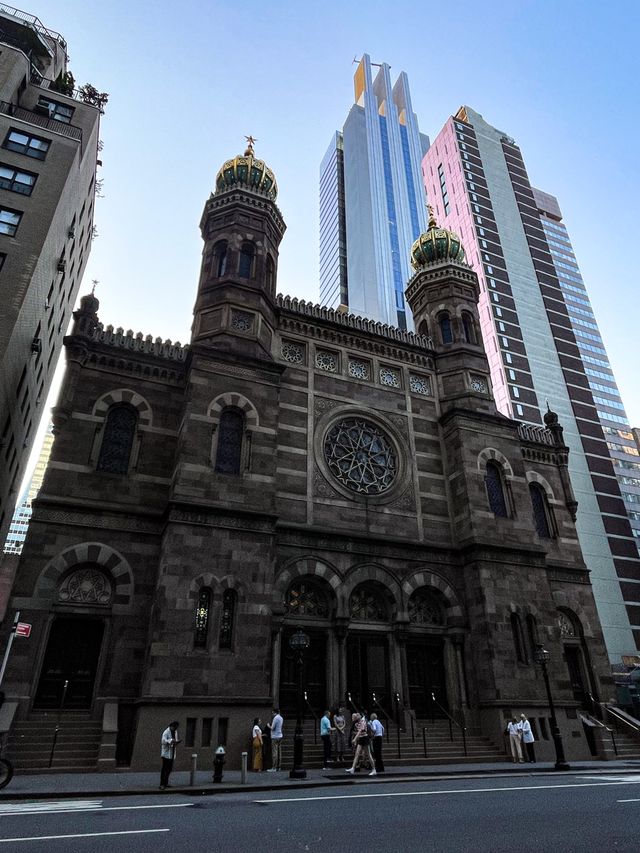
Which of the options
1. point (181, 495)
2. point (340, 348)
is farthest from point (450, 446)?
point (181, 495)

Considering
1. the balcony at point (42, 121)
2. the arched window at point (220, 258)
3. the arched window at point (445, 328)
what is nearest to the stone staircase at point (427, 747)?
the arched window at point (445, 328)

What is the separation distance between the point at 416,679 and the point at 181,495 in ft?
40.4

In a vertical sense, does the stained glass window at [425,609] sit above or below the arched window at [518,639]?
above

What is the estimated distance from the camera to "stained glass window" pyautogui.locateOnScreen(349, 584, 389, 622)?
74.9 ft

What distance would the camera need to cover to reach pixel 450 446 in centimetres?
2778

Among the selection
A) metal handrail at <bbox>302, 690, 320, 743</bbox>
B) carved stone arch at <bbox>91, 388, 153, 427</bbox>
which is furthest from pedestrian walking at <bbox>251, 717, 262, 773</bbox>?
carved stone arch at <bbox>91, 388, 153, 427</bbox>

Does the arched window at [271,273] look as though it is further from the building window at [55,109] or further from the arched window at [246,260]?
the building window at [55,109]

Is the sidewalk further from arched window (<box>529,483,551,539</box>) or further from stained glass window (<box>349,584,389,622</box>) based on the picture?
arched window (<box>529,483,551,539</box>)

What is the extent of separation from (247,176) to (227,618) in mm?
22688

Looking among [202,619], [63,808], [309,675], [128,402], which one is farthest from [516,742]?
[128,402]

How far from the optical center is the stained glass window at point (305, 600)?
21766 millimetres

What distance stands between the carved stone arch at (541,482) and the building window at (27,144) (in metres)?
30.4

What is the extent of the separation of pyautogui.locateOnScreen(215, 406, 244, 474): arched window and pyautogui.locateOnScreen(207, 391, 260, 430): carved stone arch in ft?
0.69

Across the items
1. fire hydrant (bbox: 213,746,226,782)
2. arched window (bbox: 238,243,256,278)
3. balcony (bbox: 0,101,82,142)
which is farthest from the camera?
balcony (bbox: 0,101,82,142)
